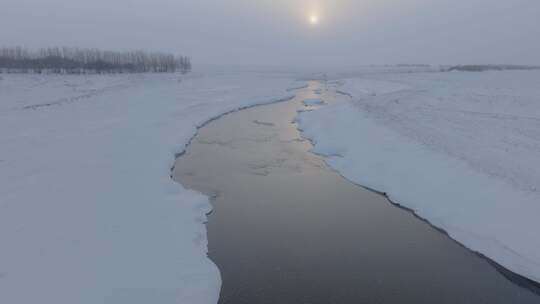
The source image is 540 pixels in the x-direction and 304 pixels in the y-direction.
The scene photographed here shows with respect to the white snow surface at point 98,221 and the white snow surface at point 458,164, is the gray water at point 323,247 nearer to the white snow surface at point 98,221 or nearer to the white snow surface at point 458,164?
the white snow surface at point 458,164

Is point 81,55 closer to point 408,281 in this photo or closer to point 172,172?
point 172,172

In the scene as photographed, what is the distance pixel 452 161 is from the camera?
11289mm

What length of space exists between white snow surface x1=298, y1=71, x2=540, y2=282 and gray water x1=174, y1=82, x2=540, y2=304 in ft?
1.82

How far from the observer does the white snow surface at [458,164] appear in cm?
755

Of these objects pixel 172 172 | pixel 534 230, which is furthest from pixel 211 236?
pixel 534 230

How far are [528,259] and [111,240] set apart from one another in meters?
7.66

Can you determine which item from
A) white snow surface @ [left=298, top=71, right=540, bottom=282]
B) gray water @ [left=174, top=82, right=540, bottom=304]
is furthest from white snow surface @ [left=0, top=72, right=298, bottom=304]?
white snow surface @ [left=298, top=71, right=540, bottom=282]

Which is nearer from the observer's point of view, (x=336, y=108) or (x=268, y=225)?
(x=268, y=225)

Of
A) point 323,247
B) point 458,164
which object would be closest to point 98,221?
point 323,247

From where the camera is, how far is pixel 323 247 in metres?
7.31

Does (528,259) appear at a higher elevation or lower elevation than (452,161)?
lower

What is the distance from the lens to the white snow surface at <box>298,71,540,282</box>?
24.8 ft

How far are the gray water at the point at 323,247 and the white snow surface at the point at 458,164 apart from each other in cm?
56

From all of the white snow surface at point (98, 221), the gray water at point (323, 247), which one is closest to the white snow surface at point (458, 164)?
the gray water at point (323, 247)
